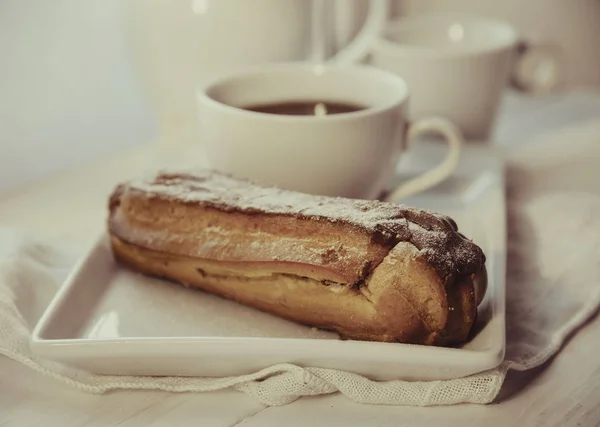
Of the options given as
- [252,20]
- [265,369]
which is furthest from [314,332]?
[252,20]

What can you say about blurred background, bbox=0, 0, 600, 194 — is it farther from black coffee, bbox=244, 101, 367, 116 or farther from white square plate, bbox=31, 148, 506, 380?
white square plate, bbox=31, 148, 506, 380

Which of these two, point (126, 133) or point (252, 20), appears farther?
point (126, 133)

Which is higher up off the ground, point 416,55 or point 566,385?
point 416,55

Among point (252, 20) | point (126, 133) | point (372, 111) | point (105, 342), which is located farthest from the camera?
point (126, 133)

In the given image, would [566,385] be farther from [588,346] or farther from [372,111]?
[372,111]

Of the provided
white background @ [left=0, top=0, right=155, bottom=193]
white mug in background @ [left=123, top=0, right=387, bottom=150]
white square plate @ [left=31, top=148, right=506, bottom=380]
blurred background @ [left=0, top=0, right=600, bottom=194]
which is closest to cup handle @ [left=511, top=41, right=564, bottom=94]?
blurred background @ [left=0, top=0, right=600, bottom=194]

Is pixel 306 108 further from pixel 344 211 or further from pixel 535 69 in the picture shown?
pixel 535 69

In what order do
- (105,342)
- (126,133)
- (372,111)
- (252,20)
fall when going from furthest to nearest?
(126,133)
(252,20)
(372,111)
(105,342)
